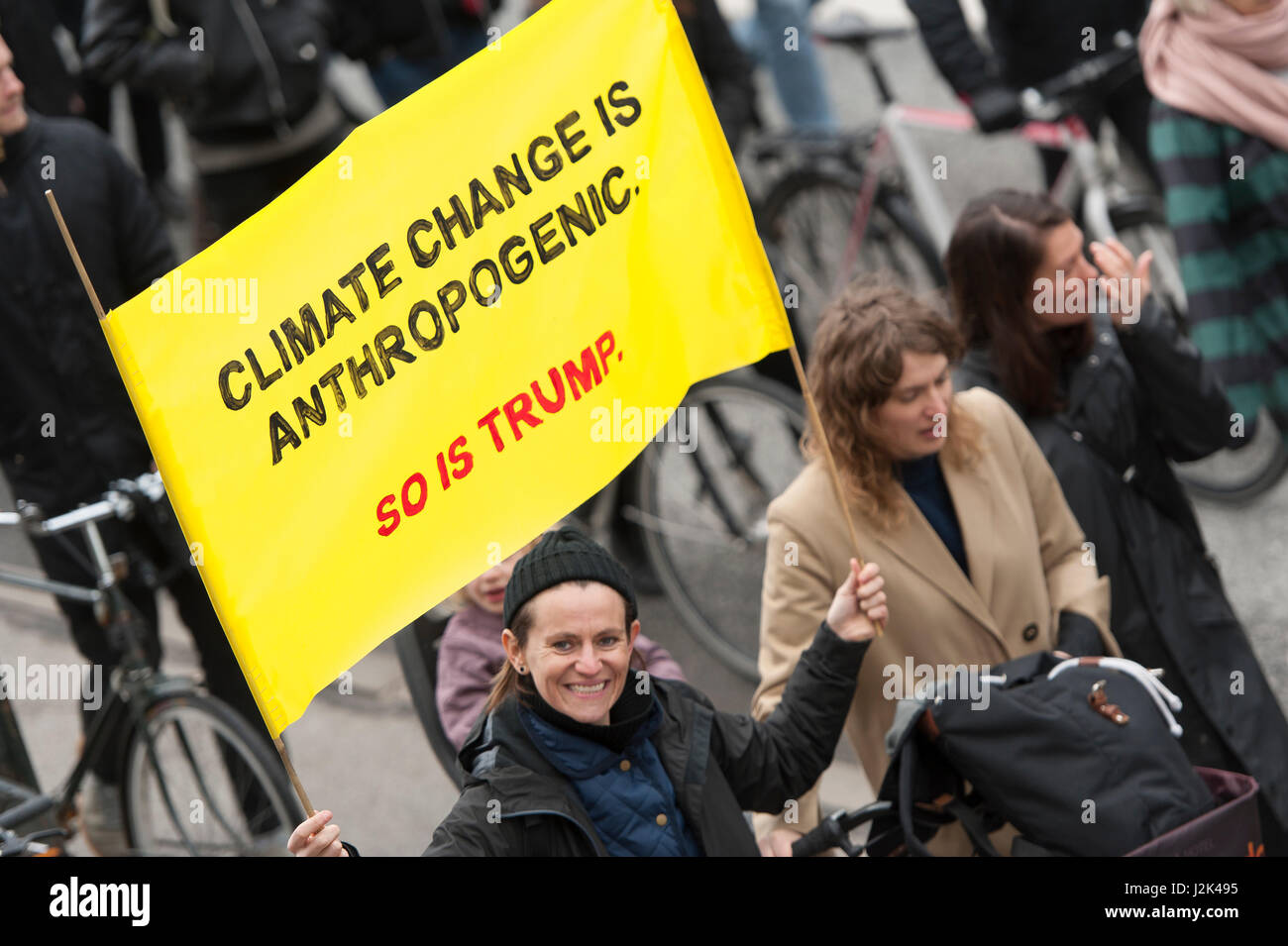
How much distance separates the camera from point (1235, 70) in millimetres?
4590

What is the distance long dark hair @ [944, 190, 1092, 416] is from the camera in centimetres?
399

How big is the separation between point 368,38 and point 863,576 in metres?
4.49

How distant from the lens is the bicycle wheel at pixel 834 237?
657 cm

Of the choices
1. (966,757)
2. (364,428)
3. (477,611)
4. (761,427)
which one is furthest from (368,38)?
(966,757)

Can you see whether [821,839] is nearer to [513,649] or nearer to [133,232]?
[513,649]

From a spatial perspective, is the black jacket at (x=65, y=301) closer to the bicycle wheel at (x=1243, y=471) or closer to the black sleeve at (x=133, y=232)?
the black sleeve at (x=133, y=232)

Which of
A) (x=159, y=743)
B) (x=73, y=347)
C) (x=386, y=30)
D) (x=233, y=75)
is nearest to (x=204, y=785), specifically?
(x=159, y=743)

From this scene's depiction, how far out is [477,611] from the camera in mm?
3930

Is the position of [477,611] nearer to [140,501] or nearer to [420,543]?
[420,543]

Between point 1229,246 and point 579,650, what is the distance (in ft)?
8.83

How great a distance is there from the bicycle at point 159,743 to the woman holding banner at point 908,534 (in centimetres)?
182

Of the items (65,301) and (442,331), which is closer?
(442,331)

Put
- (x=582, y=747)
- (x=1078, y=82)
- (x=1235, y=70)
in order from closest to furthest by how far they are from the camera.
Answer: (x=582, y=747)
(x=1235, y=70)
(x=1078, y=82)

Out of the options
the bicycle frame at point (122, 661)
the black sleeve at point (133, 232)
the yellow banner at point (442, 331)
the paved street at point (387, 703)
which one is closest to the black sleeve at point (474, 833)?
the yellow banner at point (442, 331)
